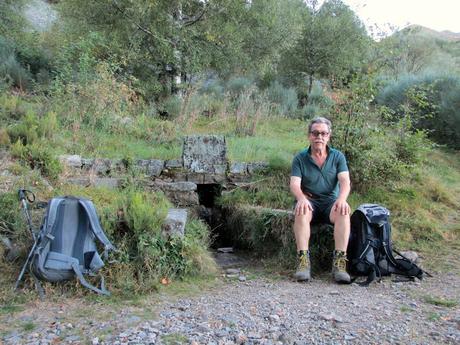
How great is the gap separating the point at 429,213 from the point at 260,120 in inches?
159

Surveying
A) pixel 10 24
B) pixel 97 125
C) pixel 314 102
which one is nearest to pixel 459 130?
pixel 314 102

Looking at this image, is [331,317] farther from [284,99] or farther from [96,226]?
[284,99]

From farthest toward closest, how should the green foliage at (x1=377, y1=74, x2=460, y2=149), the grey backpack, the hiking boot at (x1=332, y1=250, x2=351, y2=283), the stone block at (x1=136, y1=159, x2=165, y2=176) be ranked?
the green foliage at (x1=377, y1=74, x2=460, y2=149) → the stone block at (x1=136, y1=159, x2=165, y2=176) → the hiking boot at (x1=332, y1=250, x2=351, y2=283) → the grey backpack

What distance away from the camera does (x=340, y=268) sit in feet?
12.9

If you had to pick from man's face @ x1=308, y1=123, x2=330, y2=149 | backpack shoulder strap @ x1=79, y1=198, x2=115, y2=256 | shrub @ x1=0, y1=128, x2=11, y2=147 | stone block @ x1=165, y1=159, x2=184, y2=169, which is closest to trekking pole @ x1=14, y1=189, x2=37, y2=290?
backpack shoulder strap @ x1=79, y1=198, x2=115, y2=256

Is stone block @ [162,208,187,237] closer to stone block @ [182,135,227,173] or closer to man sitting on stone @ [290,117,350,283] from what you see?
man sitting on stone @ [290,117,350,283]

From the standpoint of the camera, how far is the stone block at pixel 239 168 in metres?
5.88

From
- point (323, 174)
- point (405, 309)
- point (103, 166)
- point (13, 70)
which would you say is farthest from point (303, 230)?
point (13, 70)

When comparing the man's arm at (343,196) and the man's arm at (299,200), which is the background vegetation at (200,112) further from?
the man's arm at (343,196)

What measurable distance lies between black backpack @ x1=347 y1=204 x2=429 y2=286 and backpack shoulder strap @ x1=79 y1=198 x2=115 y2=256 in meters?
2.22

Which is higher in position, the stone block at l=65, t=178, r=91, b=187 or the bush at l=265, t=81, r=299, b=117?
the bush at l=265, t=81, r=299, b=117

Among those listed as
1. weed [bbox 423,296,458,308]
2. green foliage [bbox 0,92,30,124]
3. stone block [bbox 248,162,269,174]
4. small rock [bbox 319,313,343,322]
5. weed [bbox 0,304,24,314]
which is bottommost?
weed [bbox 0,304,24,314]

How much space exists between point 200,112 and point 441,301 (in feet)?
20.2

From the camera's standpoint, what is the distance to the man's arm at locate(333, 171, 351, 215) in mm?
3938
